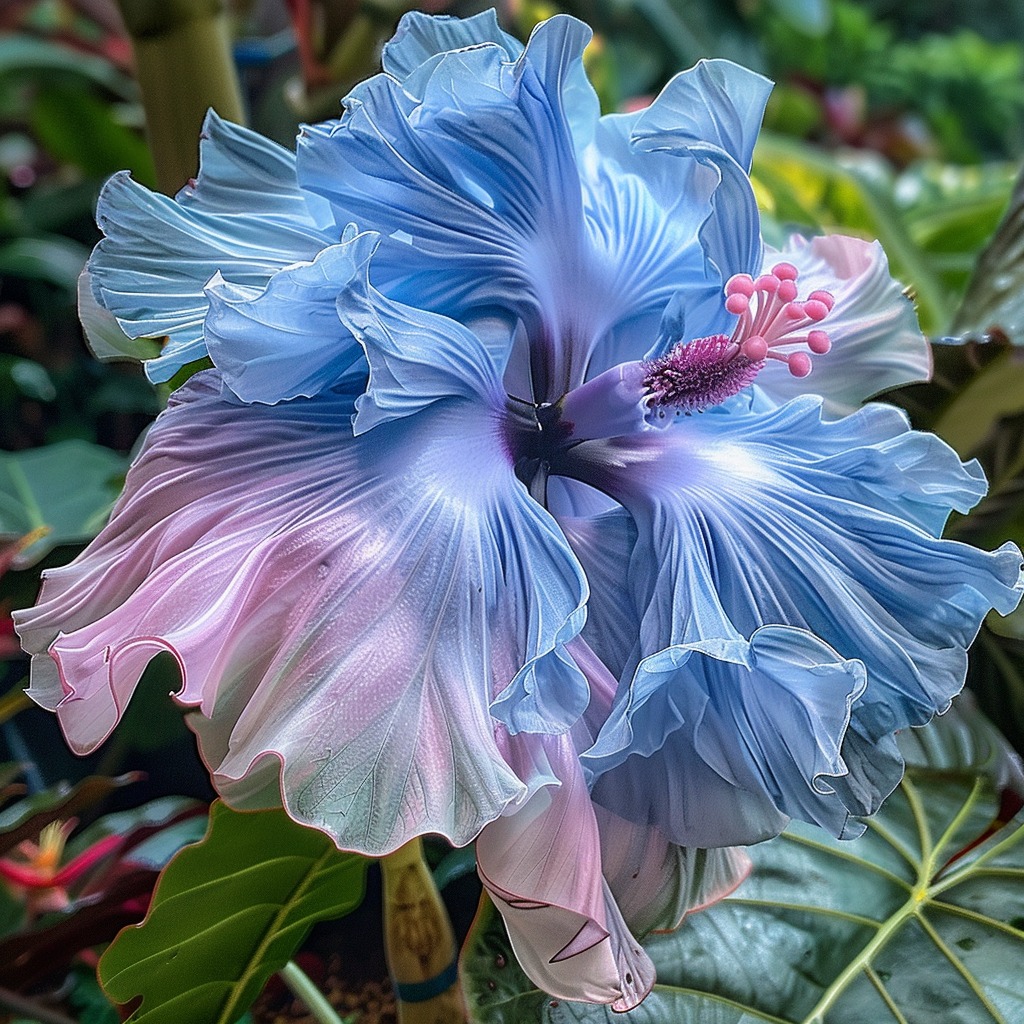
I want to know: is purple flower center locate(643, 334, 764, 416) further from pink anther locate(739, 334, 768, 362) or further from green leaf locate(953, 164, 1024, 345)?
green leaf locate(953, 164, 1024, 345)

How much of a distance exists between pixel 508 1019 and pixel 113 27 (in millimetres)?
1202

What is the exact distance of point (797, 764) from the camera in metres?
0.28

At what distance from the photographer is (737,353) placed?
34 cm

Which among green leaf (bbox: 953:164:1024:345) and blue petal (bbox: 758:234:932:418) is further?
green leaf (bbox: 953:164:1024:345)

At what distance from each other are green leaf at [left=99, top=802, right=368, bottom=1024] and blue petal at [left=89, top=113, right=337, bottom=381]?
15 cm

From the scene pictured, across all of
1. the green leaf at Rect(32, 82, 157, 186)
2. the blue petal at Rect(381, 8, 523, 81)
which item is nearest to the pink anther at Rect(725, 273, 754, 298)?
the blue petal at Rect(381, 8, 523, 81)

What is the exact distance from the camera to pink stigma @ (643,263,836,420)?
1.11 ft

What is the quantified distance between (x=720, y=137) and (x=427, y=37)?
99 millimetres

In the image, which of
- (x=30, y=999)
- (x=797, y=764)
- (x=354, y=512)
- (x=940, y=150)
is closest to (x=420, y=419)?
(x=354, y=512)

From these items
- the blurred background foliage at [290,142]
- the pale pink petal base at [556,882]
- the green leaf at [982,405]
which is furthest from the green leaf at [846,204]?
the pale pink petal base at [556,882]

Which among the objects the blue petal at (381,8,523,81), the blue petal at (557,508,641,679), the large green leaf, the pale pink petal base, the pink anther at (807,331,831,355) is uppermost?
the blue petal at (381,8,523,81)

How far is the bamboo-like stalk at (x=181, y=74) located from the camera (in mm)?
523

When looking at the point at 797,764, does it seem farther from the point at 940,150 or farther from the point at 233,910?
the point at 940,150

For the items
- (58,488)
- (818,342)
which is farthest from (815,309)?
(58,488)
